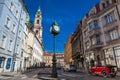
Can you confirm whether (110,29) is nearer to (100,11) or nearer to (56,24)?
(100,11)

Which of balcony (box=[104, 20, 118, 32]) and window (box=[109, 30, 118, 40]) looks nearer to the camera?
window (box=[109, 30, 118, 40])

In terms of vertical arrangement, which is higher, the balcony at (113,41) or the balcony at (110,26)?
the balcony at (110,26)

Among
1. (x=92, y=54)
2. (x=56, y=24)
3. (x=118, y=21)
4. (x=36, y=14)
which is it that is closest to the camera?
(x=56, y=24)

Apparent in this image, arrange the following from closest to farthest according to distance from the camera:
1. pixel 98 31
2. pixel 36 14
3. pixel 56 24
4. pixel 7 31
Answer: pixel 56 24
pixel 7 31
pixel 98 31
pixel 36 14

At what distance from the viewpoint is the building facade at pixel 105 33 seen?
22.8 m

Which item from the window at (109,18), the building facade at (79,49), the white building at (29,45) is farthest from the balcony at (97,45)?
the white building at (29,45)

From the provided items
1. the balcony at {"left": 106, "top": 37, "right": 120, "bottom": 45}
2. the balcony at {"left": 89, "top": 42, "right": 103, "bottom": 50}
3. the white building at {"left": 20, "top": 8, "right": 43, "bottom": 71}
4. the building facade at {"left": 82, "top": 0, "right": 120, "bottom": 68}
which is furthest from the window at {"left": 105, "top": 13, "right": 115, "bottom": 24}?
the white building at {"left": 20, "top": 8, "right": 43, "bottom": 71}

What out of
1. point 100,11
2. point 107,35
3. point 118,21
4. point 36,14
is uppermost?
point 36,14

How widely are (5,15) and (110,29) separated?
765 inches

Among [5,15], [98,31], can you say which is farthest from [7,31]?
[98,31]

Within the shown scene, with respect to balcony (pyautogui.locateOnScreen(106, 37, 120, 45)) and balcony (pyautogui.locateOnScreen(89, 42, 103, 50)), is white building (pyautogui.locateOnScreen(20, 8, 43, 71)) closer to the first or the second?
balcony (pyautogui.locateOnScreen(89, 42, 103, 50))

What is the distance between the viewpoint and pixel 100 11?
27859 mm

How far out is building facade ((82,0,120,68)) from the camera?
74.9 ft

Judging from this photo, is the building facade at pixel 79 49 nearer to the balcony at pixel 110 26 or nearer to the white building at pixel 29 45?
the balcony at pixel 110 26
